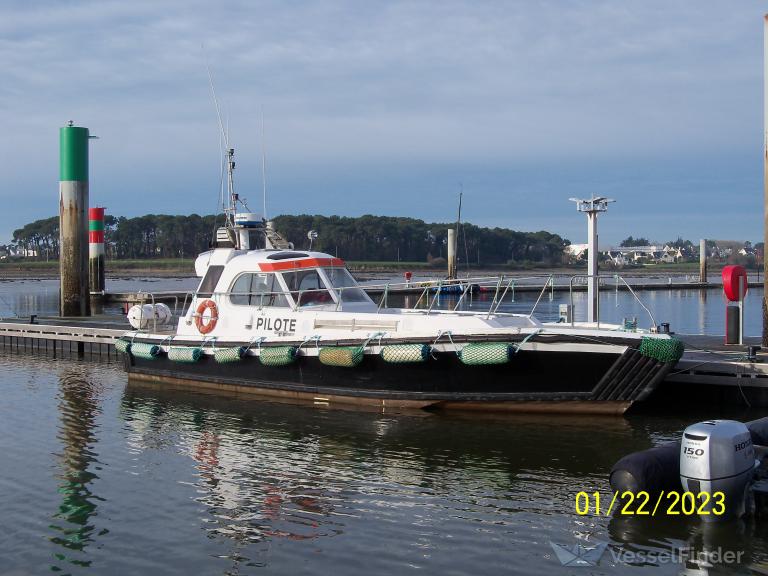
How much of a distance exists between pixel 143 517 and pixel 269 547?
1.76m

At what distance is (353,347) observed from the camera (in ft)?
46.3

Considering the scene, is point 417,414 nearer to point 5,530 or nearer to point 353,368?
point 353,368

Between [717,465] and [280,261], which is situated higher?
[280,261]

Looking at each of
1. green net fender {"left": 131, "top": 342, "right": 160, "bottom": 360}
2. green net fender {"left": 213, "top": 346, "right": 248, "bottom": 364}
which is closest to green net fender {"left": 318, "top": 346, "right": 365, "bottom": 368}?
green net fender {"left": 213, "top": 346, "right": 248, "bottom": 364}

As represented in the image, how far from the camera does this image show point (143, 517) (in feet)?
30.3

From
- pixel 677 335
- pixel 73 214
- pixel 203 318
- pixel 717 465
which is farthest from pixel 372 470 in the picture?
pixel 73 214

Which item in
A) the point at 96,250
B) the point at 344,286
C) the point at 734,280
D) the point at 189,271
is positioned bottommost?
the point at 344,286

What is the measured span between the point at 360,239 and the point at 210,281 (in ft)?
299

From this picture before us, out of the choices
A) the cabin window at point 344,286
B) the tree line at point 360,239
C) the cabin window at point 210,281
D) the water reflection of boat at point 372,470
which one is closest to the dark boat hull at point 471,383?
the water reflection of boat at point 372,470

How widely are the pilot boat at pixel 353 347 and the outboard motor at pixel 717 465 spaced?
3873mm

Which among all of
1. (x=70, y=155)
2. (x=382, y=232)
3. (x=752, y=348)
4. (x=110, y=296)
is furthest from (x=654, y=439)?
(x=382, y=232)

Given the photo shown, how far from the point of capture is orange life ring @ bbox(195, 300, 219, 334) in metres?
16.6

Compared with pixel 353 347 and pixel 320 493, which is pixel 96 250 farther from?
pixel 320 493
